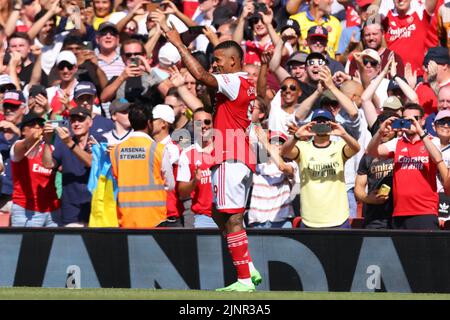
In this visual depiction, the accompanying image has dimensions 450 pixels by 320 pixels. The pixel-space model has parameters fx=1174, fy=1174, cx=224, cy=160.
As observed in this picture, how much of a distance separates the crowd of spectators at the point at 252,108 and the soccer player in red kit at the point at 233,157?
0.11 meters

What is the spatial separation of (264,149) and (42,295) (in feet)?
13.0

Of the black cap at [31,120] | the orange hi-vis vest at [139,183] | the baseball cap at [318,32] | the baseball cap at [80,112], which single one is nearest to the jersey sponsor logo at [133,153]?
the orange hi-vis vest at [139,183]

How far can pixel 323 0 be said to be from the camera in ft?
59.1

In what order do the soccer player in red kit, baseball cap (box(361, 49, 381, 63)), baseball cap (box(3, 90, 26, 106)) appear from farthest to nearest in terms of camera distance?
1. baseball cap (box(361, 49, 381, 63))
2. baseball cap (box(3, 90, 26, 106))
3. the soccer player in red kit

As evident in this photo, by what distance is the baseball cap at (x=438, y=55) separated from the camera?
15797mm

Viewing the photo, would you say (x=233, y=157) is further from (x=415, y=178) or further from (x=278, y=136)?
(x=278, y=136)

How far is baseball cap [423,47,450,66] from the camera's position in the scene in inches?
622

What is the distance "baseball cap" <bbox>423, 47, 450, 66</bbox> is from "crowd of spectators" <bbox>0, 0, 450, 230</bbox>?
0.02m

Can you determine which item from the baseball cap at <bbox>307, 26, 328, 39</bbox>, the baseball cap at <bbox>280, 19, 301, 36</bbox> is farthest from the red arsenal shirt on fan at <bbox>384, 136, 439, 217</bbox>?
the baseball cap at <bbox>280, 19, 301, 36</bbox>

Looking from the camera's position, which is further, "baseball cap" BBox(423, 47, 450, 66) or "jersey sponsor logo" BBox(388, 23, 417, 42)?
"jersey sponsor logo" BBox(388, 23, 417, 42)

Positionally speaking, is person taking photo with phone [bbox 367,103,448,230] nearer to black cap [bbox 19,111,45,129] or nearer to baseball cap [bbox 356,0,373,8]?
black cap [bbox 19,111,45,129]

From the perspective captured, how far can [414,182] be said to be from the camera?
13211mm
